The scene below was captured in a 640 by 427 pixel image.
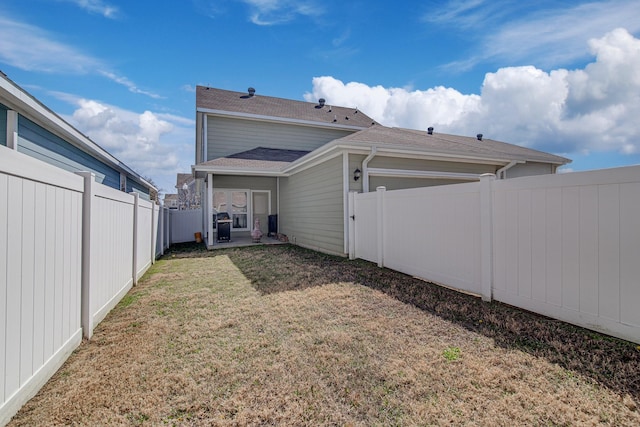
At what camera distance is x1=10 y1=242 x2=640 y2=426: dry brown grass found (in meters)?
1.81

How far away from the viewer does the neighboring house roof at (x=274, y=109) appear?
12859 millimetres

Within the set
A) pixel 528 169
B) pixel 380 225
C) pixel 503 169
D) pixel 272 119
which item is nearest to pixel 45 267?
pixel 380 225

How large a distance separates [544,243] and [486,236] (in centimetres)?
68

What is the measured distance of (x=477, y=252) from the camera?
159 inches

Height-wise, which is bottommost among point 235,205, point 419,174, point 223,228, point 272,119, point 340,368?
point 340,368

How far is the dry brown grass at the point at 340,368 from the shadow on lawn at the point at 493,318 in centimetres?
2

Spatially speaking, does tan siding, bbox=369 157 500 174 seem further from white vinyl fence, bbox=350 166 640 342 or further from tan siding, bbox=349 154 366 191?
white vinyl fence, bbox=350 166 640 342

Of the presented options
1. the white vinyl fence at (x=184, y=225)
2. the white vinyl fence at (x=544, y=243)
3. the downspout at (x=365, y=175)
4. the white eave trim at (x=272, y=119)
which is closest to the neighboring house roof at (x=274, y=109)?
the white eave trim at (x=272, y=119)

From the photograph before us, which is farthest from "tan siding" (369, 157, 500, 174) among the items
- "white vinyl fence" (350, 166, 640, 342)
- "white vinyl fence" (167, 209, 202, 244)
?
"white vinyl fence" (167, 209, 202, 244)

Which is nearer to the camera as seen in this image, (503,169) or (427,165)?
(427,165)

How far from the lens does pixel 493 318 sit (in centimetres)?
327

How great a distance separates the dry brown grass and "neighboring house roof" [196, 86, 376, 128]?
34.8 ft

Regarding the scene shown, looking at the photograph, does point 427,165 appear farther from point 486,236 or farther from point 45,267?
point 45,267

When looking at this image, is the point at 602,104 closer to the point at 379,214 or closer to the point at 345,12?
the point at 345,12
